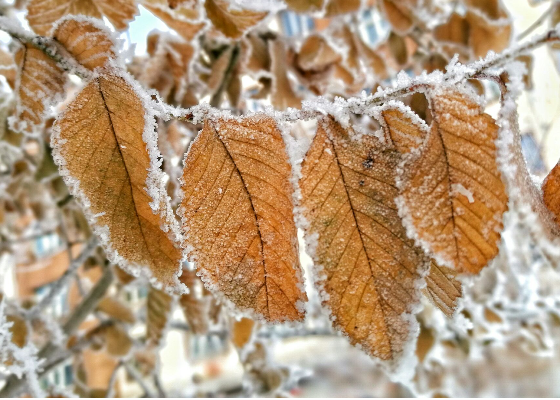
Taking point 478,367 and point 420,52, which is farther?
point 478,367

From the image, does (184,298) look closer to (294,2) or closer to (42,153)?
(42,153)

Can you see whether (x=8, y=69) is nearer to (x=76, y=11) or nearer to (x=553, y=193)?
(x=76, y=11)

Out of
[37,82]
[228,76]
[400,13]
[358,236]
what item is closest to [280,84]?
[228,76]

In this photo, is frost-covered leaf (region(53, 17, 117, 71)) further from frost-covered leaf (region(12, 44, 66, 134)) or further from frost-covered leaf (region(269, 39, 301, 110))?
frost-covered leaf (region(269, 39, 301, 110))

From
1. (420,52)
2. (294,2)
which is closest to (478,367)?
(420,52)

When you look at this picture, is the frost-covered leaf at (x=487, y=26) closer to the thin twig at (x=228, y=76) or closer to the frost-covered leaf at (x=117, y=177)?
the thin twig at (x=228, y=76)

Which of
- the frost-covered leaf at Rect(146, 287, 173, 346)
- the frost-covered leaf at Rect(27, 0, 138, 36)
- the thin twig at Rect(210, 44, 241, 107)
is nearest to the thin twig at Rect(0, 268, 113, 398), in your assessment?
the frost-covered leaf at Rect(146, 287, 173, 346)
